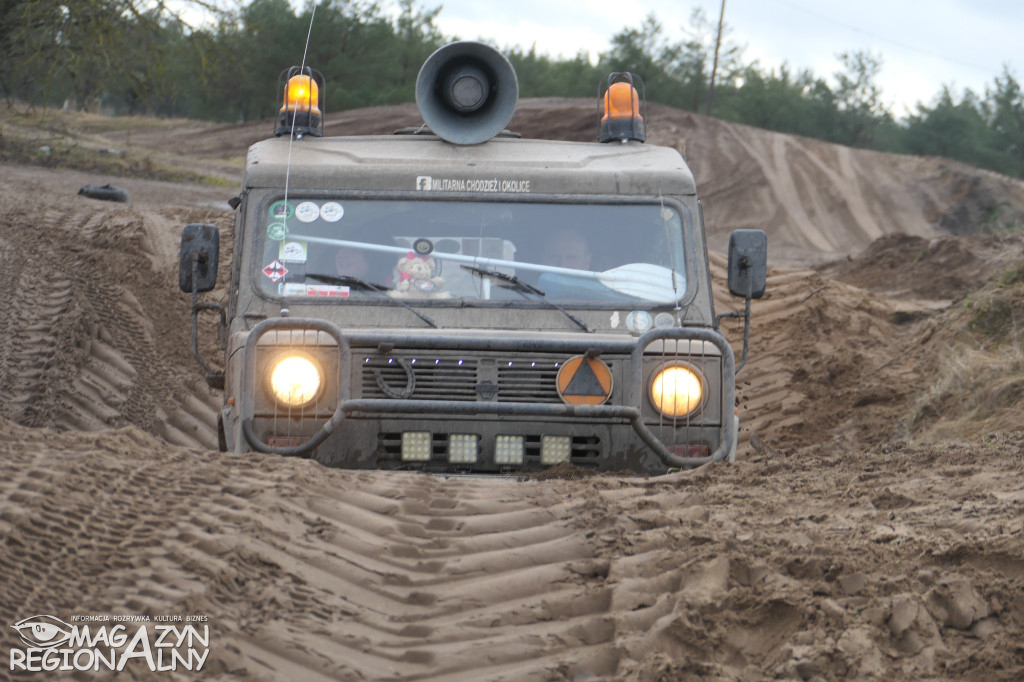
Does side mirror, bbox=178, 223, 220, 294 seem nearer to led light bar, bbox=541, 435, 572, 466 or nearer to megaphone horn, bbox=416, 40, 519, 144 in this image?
megaphone horn, bbox=416, 40, 519, 144

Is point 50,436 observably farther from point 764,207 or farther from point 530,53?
point 530,53

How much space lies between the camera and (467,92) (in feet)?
19.9

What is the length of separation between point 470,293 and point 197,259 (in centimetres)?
133

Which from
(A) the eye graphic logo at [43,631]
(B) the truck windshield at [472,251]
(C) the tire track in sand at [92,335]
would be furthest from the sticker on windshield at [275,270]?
(C) the tire track in sand at [92,335]

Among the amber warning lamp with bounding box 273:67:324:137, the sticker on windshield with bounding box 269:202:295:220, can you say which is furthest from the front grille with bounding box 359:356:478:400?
the amber warning lamp with bounding box 273:67:324:137

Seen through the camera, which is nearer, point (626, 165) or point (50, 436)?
point (50, 436)

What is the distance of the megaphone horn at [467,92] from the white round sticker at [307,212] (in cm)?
85

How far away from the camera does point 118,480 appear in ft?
13.3

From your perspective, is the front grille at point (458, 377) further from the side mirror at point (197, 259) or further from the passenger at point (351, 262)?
the side mirror at point (197, 259)

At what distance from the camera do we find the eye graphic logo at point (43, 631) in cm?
307

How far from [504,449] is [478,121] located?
2008 mm

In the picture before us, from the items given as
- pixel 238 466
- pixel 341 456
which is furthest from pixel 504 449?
pixel 238 466

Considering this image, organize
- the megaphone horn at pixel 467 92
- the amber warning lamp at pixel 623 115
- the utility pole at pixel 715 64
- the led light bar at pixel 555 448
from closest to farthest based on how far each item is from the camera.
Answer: the led light bar at pixel 555 448, the megaphone horn at pixel 467 92, the amber warning lamp at pixel 623 115, the utility pole at pixel 715 64

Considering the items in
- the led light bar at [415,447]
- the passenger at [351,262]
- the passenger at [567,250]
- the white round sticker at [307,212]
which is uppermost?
the white round sticker at [307,212]
